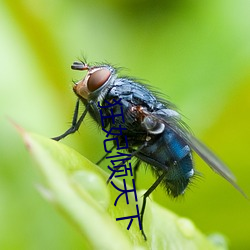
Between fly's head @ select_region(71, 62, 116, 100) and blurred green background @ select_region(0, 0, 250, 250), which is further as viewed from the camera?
blurred green background @ select_region(0, 0, 250, 250)

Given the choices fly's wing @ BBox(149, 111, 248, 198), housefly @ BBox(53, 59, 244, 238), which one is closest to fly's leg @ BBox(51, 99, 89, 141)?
housefly @ BBox(53, 59, 244, 238)

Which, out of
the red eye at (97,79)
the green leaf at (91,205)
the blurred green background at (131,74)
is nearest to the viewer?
the green leaf at (91,205)

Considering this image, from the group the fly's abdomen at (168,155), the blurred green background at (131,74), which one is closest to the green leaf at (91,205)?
the fly's abdomen at (168,155)

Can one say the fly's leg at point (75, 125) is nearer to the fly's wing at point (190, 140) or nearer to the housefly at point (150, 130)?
the housefly at point (150, 130)

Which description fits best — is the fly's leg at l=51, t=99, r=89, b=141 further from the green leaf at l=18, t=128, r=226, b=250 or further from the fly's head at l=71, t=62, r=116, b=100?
the green leaf at l=18, t=128, r=226, b=250

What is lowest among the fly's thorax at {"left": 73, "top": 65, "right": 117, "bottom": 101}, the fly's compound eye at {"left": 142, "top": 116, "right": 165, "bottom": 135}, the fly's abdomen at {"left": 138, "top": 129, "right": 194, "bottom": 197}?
the fly's abdomen at {"left": 138, "top": 129, "right": 194, "bottom": 197}

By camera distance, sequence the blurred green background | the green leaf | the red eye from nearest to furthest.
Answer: the green leaf
the red eye
the blurred green background
